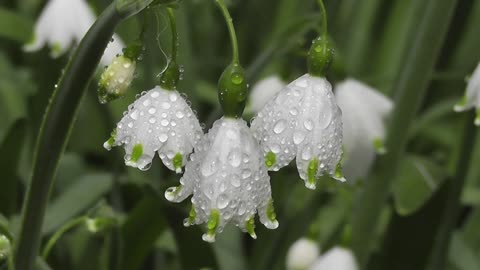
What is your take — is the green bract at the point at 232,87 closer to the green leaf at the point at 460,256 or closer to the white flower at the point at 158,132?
the white flower at the point at 158,132

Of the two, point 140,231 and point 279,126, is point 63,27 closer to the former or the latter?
point 140,231

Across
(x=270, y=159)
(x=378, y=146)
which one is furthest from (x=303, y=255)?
(x=270, y=159)

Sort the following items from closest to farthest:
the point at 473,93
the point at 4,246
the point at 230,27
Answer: the point at 230,27
the point at 4,246
the point at 473,93

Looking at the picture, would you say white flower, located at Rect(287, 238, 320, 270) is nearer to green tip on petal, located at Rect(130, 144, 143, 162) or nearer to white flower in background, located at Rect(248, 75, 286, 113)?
white flower in background, located at Rect(248, 75, 286, 113)

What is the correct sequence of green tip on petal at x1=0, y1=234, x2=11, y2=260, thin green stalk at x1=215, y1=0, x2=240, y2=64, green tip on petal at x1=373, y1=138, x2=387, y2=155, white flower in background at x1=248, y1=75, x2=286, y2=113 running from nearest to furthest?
1. thin green stalk at x1=215, y1=0, x2=240, y2=64
2. green tip on petal at x1=0, y1=234, x2=11, y2=260
3. green tip on petal at x1=373, y1=138, x2=387, y2=155
4. white flower in background at x1=248, y1=75, x2=286, y2=113

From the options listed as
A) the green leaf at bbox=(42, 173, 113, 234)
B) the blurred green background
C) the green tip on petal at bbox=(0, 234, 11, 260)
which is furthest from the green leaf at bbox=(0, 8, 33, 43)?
the green tip on petal at bbox=(0, 234, 11, 260)

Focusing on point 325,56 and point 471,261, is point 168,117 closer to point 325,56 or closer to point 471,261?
point 325,56

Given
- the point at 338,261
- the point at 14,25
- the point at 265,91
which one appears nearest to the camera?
the point at 338,261
